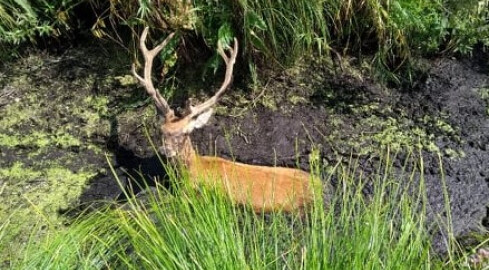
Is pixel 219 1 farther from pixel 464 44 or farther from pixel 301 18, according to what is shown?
pixel 464 44

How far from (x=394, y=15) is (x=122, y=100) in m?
1.48

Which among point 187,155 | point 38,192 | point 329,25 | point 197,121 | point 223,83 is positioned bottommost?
point 38,192

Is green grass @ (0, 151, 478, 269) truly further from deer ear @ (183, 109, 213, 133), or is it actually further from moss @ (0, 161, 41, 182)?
moss @ (0, 161, 41, 182)

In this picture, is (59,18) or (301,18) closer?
(301,18)

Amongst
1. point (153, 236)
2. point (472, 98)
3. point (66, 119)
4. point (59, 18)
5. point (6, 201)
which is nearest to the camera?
point (153, 236)

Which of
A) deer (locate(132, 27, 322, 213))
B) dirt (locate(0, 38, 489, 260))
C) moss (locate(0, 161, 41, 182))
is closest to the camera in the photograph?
deer (locate(132, 27, 322, 213))

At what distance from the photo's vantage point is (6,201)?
9.56ft

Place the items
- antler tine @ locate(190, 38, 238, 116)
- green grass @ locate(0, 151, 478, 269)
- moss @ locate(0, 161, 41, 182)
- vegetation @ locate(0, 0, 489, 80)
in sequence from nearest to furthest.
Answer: green grass @ locate(0, 151, 478, 269) < antler tine @ locate(190, 38, 238, 116) < moss @ locate(0, 161, 41, 182) < vegetation @ locate(0, 0, 489, 80)

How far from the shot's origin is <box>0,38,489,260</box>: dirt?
2883mm

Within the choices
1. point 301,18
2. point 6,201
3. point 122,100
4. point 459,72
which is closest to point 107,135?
point 122,100

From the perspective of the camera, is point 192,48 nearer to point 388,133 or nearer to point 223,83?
point 223,83

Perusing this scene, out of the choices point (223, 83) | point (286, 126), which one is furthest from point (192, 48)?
point (286, 126)

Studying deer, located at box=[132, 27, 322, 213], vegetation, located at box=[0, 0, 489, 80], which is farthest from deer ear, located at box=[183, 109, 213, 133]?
vegetation, located at box=[0, 0, 489, 80]

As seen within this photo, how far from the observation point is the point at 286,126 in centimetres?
311
